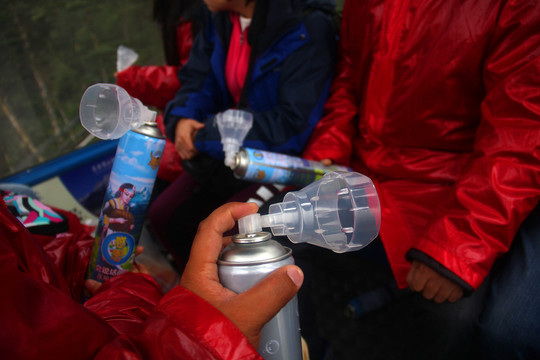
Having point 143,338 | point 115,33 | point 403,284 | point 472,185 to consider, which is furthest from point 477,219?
point 115,33

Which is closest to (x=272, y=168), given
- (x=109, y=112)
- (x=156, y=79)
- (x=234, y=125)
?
(x=234, y=125)

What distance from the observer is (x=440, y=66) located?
968 mm

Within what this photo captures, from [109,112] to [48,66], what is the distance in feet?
4.59

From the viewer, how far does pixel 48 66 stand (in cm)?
175

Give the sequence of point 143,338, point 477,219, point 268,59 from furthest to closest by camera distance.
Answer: point 268,59
point 477,219
point 143,338

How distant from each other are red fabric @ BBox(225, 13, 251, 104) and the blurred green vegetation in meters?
0.71

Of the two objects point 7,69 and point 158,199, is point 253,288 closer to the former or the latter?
point 158,199

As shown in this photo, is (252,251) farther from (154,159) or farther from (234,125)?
(234,125)

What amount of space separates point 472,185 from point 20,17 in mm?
2015

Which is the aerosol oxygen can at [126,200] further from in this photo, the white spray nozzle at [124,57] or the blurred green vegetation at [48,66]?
the white spray nozzle at [124,57]

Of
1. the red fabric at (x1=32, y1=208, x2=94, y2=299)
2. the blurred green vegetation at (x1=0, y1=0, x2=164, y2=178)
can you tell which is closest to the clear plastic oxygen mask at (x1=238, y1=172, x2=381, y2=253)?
the red fabric at (x1=32, y1=208, x2=94, y2=299)

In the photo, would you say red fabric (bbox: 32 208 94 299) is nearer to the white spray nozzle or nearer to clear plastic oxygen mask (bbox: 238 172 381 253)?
clear plastic oxygen mask (bbox: 238 172 381 253)

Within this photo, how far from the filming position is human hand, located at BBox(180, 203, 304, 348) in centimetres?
49

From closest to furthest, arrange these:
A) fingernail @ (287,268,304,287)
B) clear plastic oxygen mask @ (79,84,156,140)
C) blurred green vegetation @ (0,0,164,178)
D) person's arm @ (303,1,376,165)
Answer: fingernail @ (287,268,304,287), clear plastic oxygen mask @ (79,84,156,140), person's arm @ (303,1,376,165), blurred green vegetation @ (0,0,164,178)
